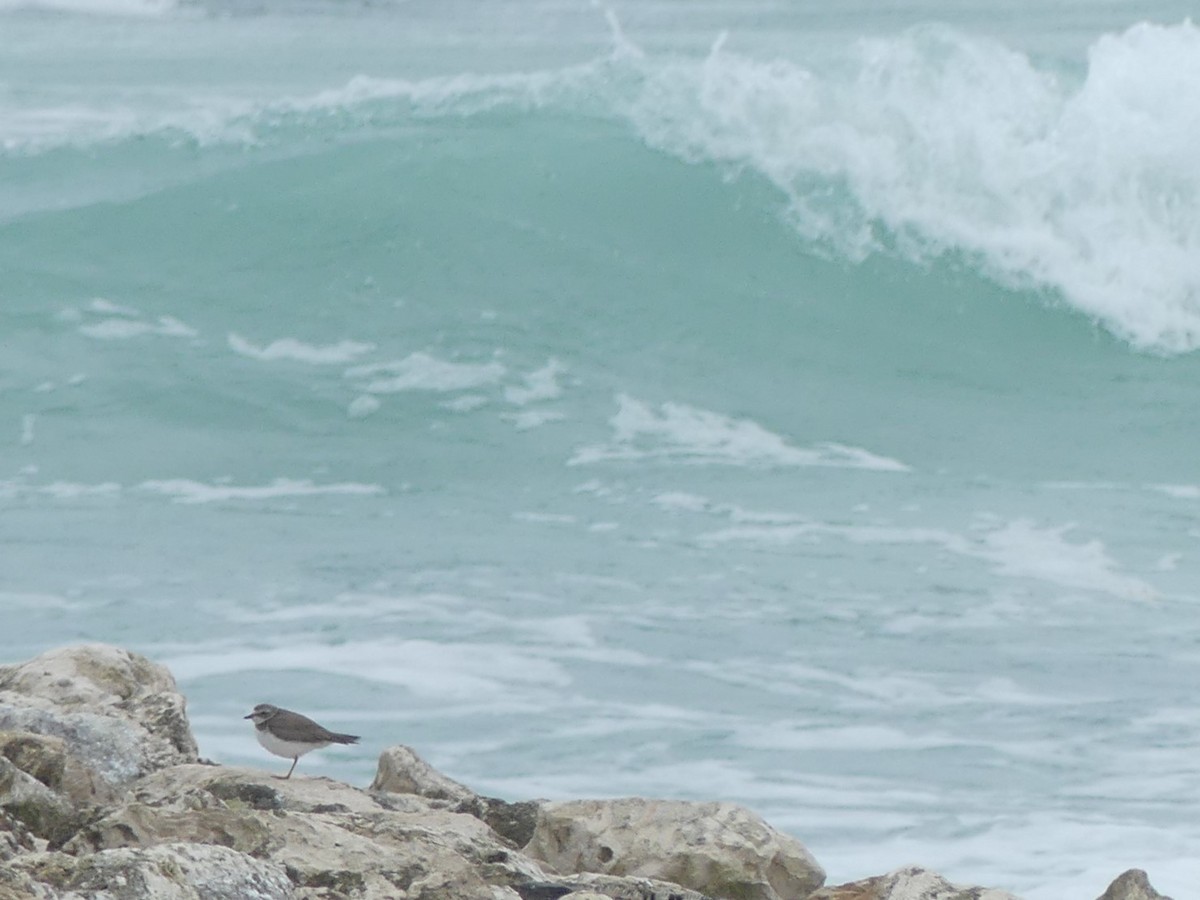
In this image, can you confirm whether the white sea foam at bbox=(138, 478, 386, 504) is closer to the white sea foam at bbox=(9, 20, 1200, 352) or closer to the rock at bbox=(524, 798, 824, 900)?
the white sea foam at bbox=(9, 20, 1200, 352)

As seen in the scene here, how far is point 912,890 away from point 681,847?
597 mm

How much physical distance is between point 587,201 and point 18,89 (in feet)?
24.2

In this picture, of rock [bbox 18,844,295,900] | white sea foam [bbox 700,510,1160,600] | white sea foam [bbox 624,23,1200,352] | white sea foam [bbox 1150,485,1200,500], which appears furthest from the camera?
white sea foam [bbox 624,23,1200,352]

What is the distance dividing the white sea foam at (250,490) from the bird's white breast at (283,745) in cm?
536

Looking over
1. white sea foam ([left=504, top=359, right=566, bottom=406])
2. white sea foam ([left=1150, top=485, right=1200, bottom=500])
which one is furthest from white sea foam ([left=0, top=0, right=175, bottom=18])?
white sea foam ([left=1150, top=485, right=1200, bottom=500])

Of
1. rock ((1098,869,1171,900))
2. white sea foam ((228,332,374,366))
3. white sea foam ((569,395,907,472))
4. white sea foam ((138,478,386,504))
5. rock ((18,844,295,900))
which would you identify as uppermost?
white sea foam ((228,332,374,366))

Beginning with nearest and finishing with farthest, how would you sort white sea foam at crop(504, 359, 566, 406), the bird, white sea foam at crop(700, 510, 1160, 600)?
the bird → white sea foam at crop(700, 510, 1160, 600) → white sea foam at crop(504, 359, 566, 406)

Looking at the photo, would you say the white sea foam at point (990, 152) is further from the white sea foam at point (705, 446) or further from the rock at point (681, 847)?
the rock at point (681, 847)

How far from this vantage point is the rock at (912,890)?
3830mm

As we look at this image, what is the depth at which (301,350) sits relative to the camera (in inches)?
530

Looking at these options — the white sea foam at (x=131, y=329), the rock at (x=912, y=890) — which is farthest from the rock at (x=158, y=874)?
the white sea foam at (x=131, y=329)

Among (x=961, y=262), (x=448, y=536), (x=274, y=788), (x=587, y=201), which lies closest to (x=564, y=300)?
(x=587, y=201)

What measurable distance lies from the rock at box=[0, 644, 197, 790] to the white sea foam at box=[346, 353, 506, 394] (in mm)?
7621

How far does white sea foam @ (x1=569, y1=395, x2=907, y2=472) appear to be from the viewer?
11375mm
